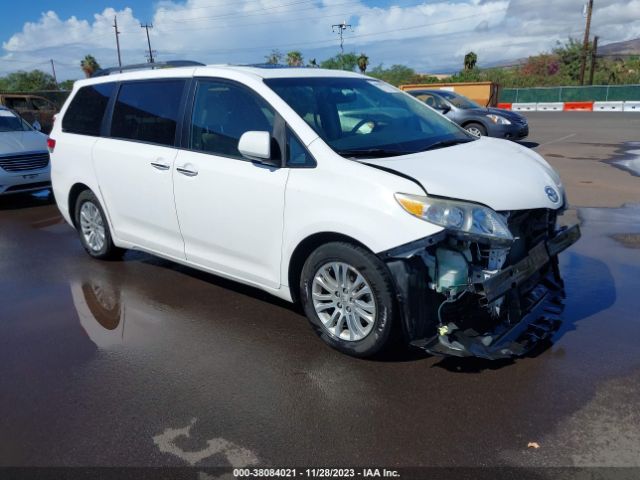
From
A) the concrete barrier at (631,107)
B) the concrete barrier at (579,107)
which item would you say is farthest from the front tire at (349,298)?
the concrete barrier at (579,107)

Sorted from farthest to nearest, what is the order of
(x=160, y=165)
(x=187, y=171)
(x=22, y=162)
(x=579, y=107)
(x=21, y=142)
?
1. (x=579, y=107)
2. (x=21, y=142)
3. (x=22, y=162)
4. (x=160, y=165)
5. (x=187, y=171)

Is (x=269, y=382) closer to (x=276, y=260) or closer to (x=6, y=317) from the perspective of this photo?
(x=276, y=260)

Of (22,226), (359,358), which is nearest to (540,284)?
(359,358)

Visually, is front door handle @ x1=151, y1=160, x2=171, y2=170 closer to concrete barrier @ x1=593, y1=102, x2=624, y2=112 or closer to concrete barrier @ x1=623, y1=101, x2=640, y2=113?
concrete barrier @ x1=623, y1=101, x2=640, y2=113

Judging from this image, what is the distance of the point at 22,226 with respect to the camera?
8133 mm

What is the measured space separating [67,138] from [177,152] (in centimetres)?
204

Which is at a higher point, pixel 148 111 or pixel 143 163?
Answer: pixel 148 111

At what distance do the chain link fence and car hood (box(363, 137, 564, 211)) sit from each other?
134 ft

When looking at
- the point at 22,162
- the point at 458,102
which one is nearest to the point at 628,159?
the point at 458,102

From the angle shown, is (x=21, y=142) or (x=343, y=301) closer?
(x=343, y=301)

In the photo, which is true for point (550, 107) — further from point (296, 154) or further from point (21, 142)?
point (296, 154)

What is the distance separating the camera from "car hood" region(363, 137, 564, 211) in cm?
338

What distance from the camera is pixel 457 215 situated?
325cm

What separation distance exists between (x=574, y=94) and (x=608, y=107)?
845 centimetres
